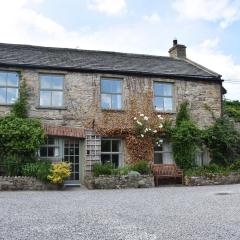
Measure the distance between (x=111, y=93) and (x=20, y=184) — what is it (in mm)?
Result: 6547

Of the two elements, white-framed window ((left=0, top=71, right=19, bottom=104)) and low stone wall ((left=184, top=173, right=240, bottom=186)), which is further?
white-framed window ((left=0, top=71, right=19, bottom=104))

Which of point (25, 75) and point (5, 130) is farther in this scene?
point (25, 75)

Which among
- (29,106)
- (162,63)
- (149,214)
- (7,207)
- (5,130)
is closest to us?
(149,214)

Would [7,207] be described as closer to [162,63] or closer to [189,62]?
[162,63]

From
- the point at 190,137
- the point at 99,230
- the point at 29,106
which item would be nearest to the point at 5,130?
the point at 29,106

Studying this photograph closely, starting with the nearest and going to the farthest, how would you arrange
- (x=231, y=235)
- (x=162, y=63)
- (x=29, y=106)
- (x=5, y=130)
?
(x=231, y=235)
(x=5, y=130)
(x=29, y=106)
(x=162, y=63)

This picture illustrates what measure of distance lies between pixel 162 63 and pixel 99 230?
1635 cm

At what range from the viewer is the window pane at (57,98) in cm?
2000

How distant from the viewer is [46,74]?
2003 cm

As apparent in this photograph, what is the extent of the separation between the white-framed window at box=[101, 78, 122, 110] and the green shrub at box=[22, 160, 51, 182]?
15.2ft

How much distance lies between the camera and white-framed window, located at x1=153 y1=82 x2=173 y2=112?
70.7 feet

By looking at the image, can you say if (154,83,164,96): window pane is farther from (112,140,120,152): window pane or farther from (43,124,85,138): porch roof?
(43,124,85,138): porch roof

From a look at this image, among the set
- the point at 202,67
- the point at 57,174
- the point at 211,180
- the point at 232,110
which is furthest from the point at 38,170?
the point at 232,110

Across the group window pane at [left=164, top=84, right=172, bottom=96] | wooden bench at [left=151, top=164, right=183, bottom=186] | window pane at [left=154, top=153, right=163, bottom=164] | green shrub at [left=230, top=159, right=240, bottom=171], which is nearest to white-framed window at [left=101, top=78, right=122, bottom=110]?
window pane at [left=164, top=84, right=172, bottom=96]
